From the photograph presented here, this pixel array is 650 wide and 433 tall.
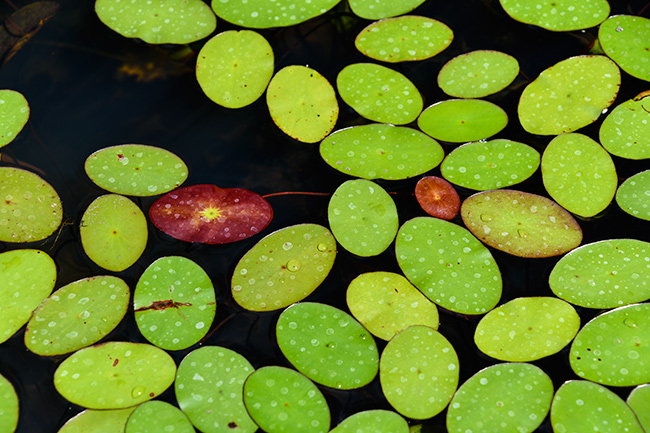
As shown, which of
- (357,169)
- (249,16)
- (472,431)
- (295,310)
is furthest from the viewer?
(249,16)

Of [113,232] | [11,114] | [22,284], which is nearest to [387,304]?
[113,232]

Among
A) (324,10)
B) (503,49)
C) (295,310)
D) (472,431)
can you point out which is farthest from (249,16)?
(472,431)

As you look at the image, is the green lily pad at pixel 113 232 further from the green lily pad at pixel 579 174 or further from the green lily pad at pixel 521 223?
the green lily pad at pixel 579 174

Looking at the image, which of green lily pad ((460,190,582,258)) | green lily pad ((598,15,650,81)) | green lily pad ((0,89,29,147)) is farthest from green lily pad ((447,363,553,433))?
green lily pad ((0,89,29,147))

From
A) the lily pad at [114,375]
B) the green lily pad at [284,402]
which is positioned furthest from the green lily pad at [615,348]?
the lily pad at [114,375]

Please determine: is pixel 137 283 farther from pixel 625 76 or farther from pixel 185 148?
pixel 625 76

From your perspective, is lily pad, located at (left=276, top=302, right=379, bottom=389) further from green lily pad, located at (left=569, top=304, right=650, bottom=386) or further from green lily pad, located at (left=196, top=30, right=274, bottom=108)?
green lily pad, located at (left=196, top=30, right=274, bottom=108)

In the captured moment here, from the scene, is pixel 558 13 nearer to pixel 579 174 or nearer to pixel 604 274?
pixel 579 174
